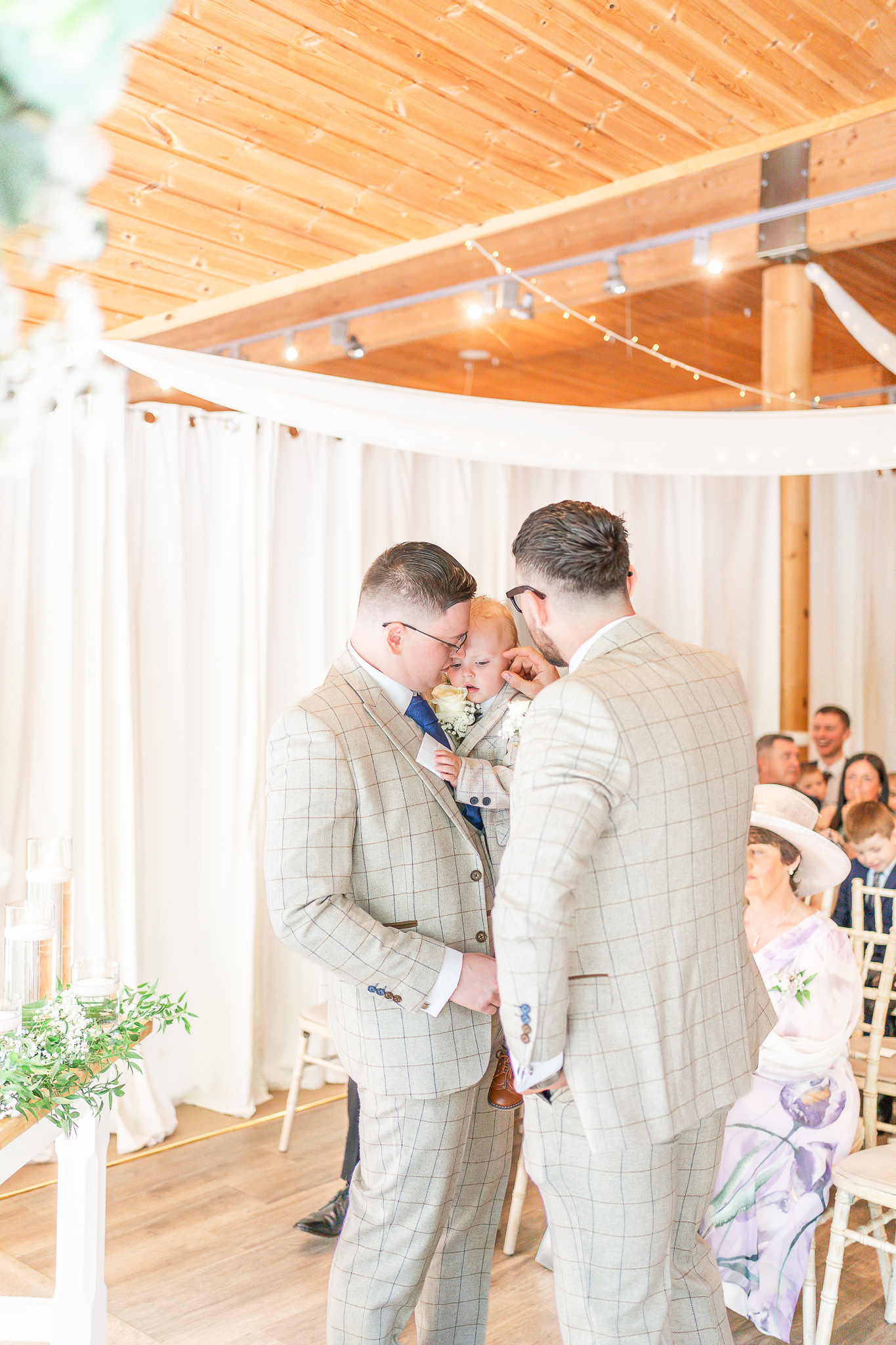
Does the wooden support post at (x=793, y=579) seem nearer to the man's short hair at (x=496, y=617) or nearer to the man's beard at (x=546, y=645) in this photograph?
the man's short hair at (x=496, y=617)

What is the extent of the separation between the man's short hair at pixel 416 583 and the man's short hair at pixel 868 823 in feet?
7.38

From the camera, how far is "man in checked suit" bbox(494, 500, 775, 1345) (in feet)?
5.09

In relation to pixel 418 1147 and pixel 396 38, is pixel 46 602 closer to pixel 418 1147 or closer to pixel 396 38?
pixel 396 38

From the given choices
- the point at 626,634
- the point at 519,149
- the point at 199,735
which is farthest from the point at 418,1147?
the point at 519,149

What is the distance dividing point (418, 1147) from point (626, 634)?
948mm

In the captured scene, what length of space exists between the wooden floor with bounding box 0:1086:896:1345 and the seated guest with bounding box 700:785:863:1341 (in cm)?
18

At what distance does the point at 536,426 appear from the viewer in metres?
3.15

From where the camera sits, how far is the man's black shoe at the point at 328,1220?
3.04m

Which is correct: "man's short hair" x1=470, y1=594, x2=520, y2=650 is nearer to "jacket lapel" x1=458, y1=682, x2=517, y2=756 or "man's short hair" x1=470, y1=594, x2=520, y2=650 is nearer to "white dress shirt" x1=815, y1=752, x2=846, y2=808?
"jacket lapel" x1=458, y1=682, x2=517, y2=756

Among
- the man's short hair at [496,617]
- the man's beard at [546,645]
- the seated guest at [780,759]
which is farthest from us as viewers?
the seated guest at [780,759]

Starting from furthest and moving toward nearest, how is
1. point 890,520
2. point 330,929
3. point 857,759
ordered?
1. point 890,520
2. point 857,759
3. point 330,929

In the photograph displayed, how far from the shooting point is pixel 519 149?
11.4 ft

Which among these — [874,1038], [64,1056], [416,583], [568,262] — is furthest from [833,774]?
[64,1056]

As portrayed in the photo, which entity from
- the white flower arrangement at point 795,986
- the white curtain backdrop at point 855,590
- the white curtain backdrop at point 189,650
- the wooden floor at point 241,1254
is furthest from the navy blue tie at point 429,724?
the white curtain backdrop at point 855,590
